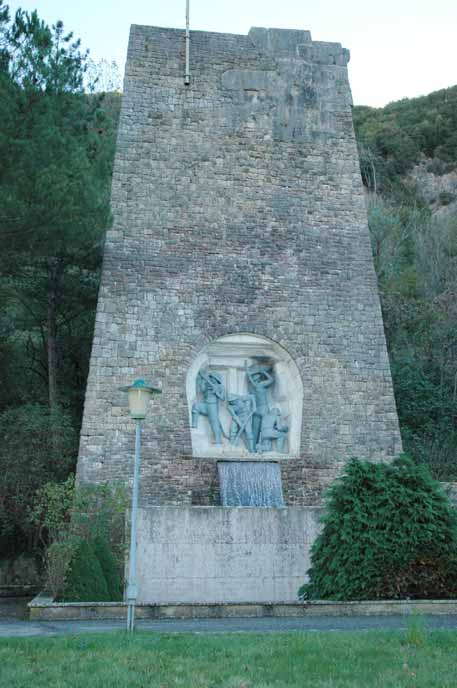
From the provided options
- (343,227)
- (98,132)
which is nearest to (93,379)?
(98,132)

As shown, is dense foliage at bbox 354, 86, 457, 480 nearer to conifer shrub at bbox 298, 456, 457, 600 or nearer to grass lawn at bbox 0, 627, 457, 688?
conifer shrub at bbox 298, 456, 457, 600

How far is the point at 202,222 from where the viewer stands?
14984mm

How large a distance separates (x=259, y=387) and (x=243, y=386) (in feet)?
0.97

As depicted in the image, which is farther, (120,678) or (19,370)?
(19,370)

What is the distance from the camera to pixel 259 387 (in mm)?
14711

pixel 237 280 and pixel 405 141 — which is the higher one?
pixel 405 141

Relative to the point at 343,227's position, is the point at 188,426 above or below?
below

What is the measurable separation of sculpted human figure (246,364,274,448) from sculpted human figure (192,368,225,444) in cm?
54

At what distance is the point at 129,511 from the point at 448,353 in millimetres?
11296

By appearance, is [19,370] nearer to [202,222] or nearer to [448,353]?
[202,222]

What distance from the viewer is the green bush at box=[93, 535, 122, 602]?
36.9ft

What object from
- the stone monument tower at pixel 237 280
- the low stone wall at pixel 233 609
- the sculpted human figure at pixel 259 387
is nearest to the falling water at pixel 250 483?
the stone monument tower at pixel 237 280

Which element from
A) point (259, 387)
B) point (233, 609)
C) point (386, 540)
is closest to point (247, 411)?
point (259, 387)

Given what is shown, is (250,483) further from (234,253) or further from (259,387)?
(234,253)
